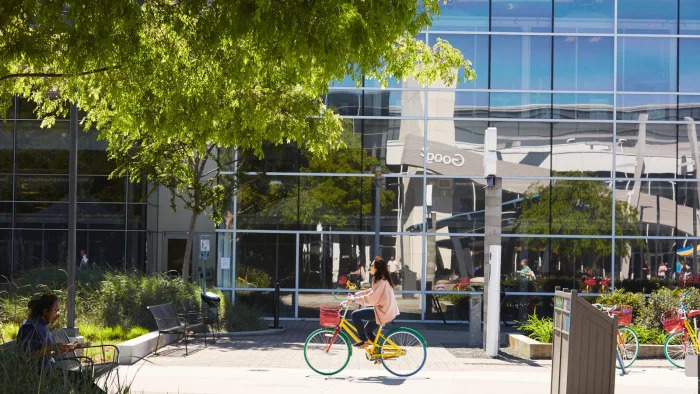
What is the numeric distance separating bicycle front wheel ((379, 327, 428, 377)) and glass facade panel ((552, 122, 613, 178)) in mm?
13986

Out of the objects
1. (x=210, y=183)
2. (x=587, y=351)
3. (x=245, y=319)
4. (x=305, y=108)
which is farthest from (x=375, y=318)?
(x=210, y=183)

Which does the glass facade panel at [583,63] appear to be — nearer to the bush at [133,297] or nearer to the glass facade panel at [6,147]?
the bush at [133,297]

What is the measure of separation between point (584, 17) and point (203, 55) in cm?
1905

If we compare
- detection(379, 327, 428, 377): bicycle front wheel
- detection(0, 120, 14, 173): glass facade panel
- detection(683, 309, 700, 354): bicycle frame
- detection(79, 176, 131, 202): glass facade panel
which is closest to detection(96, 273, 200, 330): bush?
detection(379, 327, 428, 377): bicycle front wheel

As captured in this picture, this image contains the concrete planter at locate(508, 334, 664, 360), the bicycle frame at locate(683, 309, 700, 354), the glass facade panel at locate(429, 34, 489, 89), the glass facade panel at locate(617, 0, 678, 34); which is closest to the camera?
the bicycle frame at locate(683, 309, 700, 354)

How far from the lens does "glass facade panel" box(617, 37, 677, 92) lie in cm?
2770

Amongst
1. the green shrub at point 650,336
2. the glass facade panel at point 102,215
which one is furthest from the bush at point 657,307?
the glass facade panel at point 102,215

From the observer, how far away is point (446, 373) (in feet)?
50.6

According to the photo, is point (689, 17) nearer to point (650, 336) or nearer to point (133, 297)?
point (650, 336)

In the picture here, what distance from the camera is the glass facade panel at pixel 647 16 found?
2781cm

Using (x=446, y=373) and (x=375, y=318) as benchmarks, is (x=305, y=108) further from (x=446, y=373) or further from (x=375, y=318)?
(x=446, y=373)

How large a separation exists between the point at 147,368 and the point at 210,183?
36.8 feet

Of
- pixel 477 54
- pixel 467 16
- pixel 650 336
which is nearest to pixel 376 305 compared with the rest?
pixel 650 336

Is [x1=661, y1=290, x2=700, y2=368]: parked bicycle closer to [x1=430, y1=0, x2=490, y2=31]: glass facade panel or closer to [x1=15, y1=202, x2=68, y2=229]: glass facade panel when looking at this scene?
[x1=430, y1=0, x2=490, y2=31]: glass facade panel
